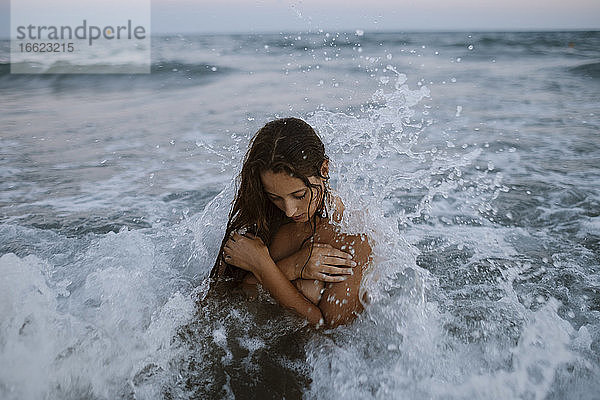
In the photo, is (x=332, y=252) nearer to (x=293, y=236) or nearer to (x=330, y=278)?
(x=330, y=278)

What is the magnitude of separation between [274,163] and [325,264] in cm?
63

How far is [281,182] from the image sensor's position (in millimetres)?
2688

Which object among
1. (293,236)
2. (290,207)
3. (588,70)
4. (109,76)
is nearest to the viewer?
(290,207)

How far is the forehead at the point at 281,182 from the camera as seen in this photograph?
267cm

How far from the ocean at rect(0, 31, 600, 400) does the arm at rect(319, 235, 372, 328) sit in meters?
0.08

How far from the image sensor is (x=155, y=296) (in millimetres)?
3424

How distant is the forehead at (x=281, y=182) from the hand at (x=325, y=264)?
414 mm

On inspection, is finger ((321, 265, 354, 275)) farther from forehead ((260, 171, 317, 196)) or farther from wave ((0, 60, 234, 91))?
wave ((0, 60, 234, 91))

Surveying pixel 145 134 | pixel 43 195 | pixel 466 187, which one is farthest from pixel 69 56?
pixel 466 187

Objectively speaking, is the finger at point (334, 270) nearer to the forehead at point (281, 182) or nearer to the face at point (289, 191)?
the face at point (289, 191)

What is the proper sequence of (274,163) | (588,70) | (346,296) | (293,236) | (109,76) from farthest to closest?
(109,76) < (588,70) < (293,236) < (346,296) < (274,163)

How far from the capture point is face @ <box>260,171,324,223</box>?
8.80 ft

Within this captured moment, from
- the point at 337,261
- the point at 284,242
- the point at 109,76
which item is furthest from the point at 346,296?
the point at 109,76

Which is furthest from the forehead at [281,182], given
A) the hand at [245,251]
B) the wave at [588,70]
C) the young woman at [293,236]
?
the wave at [588,70]
